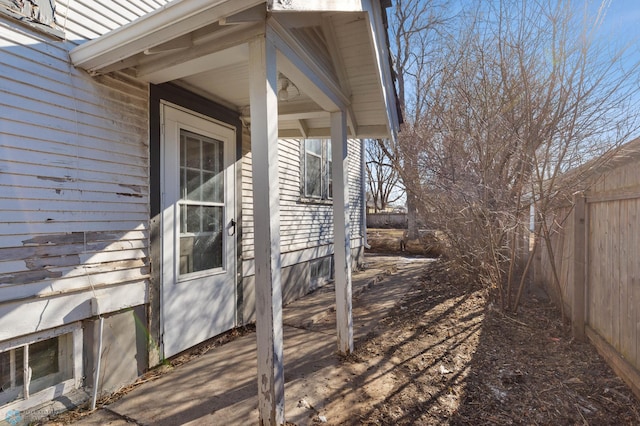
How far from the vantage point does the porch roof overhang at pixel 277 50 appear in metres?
2.01

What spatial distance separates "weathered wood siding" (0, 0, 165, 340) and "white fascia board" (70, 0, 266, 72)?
175mm

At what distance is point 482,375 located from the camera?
3.04 metres

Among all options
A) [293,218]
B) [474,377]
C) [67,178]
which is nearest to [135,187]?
[67,178]

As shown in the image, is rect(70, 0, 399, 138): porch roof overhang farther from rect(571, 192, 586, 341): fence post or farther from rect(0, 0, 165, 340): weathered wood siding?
rect(571, 192, 586, 341): fence post

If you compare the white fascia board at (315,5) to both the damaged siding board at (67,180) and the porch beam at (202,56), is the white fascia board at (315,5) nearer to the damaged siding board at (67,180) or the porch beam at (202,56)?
the porch beam at (202,56)

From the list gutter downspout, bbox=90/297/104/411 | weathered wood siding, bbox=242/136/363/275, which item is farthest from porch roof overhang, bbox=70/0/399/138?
gutter downspout, bbox=90/297/104/411

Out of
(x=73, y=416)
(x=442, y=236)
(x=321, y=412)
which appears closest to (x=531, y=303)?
(x=442, y=236)

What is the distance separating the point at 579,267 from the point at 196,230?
4055 mm

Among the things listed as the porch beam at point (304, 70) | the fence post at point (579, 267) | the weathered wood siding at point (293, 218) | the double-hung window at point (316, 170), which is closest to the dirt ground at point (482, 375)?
the fence post at point (579, 267)

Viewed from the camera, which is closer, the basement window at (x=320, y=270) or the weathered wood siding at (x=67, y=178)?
the weathered wood siding at (x=67, y=178)

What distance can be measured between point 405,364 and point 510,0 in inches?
184

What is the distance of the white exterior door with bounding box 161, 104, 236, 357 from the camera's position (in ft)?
10.3

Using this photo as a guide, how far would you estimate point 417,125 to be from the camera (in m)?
7.20

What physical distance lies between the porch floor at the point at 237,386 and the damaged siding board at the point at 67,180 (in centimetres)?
72
